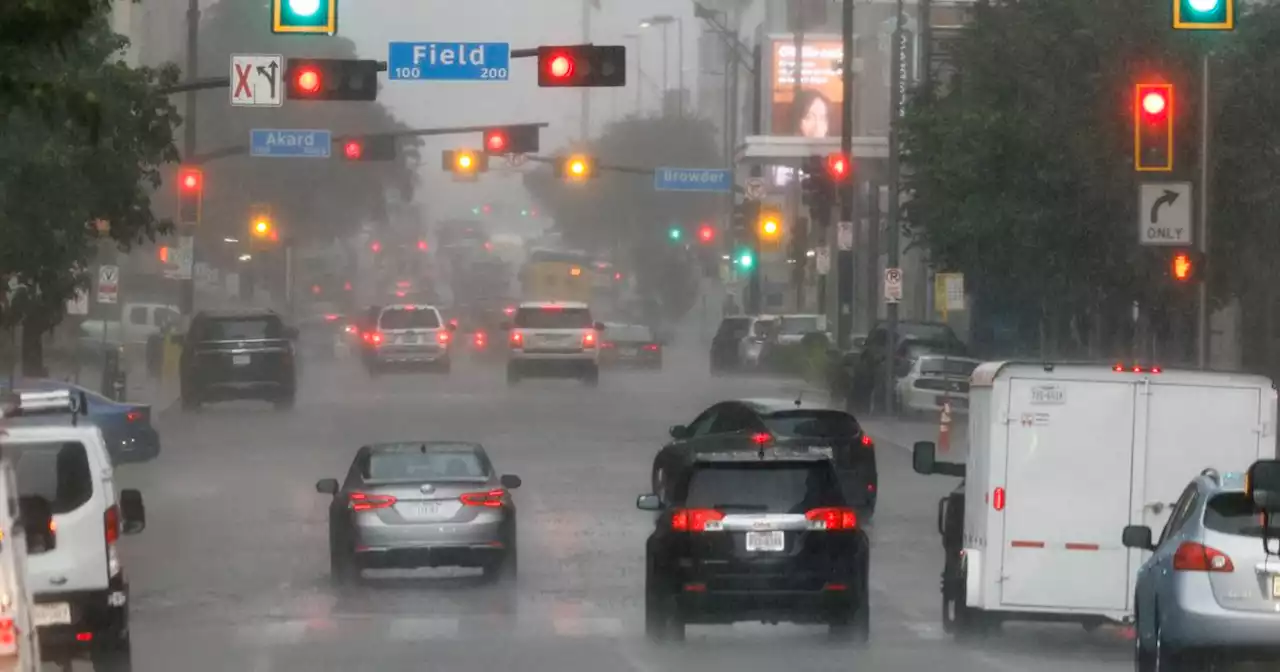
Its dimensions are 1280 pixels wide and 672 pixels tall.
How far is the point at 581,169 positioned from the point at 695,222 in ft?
255

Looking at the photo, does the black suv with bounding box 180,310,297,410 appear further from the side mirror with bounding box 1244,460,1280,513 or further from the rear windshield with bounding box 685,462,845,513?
the side mirror with bounding box 1244,460,1280,513

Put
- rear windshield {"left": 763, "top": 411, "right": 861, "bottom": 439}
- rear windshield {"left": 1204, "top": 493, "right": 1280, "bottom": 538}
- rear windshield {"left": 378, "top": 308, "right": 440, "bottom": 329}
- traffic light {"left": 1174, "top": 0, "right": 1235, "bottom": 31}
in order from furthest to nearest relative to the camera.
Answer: rear windshield {"left": 378, "top": 308, "right": 440, "bottom": 329} < rear windshield {"left": 763, "top": 411, "right": 861, "bottom": 439} < traffic light {"left": 1174, "top": 0, "right": 1235, "bottom": 31} < rear windshield {"left": 1204, "top": 493, "right": 1280, "bottom": 538}

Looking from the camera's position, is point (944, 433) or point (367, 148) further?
point (367, 148)

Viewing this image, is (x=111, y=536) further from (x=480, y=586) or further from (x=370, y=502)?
(x=480, y=586)

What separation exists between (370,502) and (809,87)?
81.4m

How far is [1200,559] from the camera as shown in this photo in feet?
49.8

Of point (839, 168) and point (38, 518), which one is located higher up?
point (839, 168)

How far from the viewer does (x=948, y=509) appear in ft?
68.7

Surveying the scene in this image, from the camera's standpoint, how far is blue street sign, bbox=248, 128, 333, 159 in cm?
5441

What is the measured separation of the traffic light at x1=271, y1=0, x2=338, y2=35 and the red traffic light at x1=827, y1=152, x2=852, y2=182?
27607 mm

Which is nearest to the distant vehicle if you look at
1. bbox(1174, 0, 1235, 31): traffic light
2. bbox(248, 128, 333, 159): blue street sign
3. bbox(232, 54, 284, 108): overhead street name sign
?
bbox(1174, 0, 1235, 31): traffic light

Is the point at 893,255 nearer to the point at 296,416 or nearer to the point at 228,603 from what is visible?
the point at 296,416

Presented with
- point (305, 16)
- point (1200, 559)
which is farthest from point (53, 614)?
point (305, 16)

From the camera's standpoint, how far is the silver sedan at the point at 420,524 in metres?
23.5
